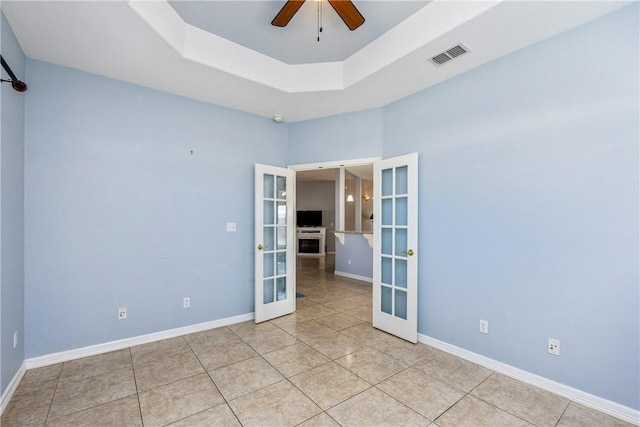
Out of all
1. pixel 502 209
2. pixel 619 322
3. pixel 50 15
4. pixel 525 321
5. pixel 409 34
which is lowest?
pixel 525 321

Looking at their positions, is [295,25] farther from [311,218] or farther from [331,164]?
[311,218]

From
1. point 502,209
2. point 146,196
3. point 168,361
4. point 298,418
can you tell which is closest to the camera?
point 298,418

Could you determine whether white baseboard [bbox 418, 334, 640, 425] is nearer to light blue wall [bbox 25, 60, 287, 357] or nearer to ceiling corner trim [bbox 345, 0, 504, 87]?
light blue wall [bbox 25, 60, 287, 357]

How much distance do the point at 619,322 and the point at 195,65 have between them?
157 inches

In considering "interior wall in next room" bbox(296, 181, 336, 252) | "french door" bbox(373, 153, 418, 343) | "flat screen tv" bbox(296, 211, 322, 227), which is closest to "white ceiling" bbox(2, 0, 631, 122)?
"french door" bbox(373, 153, 418, 343)

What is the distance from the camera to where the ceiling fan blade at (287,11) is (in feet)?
6.53

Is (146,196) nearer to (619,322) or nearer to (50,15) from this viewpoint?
(50,15)

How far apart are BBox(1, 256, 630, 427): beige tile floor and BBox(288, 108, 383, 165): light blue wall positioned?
236 centimetres

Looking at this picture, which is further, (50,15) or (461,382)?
(461,382)

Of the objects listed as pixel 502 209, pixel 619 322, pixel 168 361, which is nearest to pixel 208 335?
pixel 168 361

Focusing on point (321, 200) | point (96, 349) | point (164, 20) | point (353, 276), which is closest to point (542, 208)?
point (164, 20)

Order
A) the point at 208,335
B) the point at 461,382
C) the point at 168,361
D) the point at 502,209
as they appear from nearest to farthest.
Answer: the point at 461,382
the point at 502,209
the point at 168,361
the point at 208,335

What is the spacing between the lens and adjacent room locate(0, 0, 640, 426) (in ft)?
6.64

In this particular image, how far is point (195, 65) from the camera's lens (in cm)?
271
